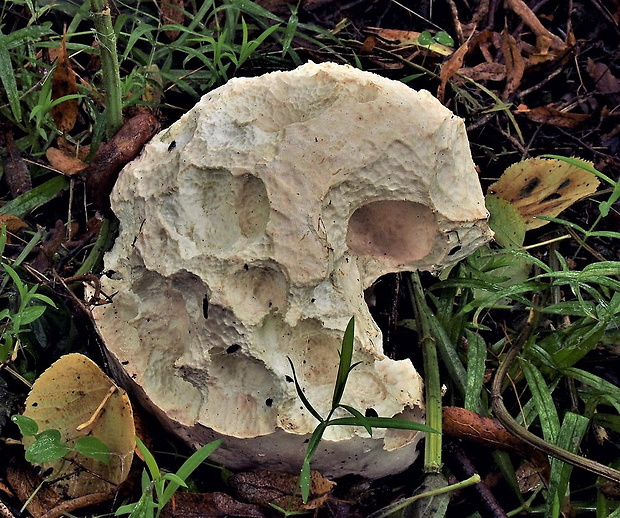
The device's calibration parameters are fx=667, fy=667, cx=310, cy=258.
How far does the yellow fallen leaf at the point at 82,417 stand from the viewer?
5.51 feet

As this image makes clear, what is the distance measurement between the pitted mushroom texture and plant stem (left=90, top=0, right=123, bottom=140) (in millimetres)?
374

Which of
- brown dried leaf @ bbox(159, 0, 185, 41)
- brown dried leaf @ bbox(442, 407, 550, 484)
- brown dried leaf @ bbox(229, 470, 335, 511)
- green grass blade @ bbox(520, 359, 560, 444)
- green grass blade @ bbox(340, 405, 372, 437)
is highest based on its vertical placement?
brown dried leaf @ bbox(159, 0, 185, 41)

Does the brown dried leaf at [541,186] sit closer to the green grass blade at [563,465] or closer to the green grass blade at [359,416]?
the green grass blade at [563,465]

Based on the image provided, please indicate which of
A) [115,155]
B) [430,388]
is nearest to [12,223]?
[115,155]

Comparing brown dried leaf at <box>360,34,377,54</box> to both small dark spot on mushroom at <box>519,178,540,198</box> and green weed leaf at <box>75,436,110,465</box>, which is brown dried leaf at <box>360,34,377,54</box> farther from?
green weed leaf at <box>75,436,110,465</box>

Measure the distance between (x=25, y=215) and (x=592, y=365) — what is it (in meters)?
1.92

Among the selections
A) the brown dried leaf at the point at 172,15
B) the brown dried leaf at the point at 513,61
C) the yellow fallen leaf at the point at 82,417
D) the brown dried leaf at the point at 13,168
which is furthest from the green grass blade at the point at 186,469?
the brown dried leaf at the point at 513,61

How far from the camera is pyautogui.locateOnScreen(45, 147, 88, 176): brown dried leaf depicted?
7.25 ft

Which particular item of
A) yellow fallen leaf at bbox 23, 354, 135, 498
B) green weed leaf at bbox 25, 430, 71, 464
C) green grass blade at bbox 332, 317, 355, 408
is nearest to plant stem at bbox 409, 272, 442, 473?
green grass blade at bbox 332, 317, 355, 408

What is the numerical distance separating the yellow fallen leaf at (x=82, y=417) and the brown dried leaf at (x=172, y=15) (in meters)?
1.55

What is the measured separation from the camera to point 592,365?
7.06ft

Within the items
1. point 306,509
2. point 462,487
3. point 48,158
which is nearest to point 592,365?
point 462,487

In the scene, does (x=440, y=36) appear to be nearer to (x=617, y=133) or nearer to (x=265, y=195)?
(x=617, y=133)

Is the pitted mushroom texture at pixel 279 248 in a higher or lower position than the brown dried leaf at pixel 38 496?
higher
